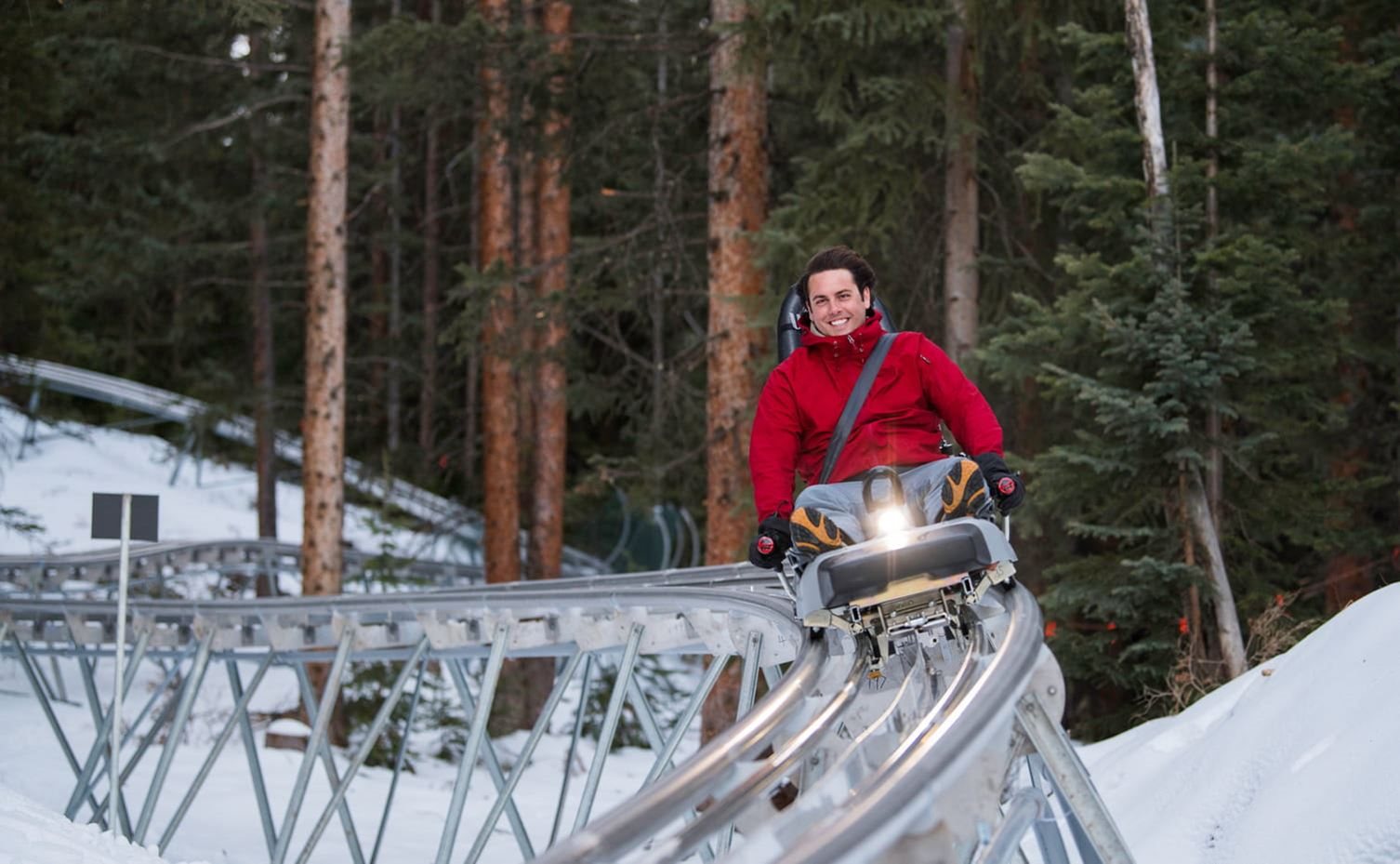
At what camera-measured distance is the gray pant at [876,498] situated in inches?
196

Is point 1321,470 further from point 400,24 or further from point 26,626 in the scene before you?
point 26,626

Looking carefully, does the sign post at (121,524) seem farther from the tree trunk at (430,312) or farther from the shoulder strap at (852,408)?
the tree trunk at (430,312)

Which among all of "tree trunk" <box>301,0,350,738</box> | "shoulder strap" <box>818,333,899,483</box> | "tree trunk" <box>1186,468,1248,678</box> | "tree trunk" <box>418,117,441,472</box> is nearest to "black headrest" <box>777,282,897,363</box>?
"shoulder strap" <box>818,333,899,483</box>

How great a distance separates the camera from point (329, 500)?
15758 mm

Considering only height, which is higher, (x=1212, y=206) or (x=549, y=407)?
(x=1212, y=206)

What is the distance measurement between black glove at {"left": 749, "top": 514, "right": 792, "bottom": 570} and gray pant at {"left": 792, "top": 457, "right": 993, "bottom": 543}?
0.34ft

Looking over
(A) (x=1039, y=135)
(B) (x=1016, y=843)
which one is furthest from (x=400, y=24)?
(B) (x=1016, y=843)

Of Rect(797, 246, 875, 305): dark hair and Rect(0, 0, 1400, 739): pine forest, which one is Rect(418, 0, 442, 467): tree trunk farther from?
Rect(797, 246, 875, 305): dark hair

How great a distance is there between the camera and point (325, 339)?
15836mm

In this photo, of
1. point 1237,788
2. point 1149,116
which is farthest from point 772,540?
point 1149,116

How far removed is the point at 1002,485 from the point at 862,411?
646 mm

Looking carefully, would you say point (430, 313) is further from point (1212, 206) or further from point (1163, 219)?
point (1163, 219)

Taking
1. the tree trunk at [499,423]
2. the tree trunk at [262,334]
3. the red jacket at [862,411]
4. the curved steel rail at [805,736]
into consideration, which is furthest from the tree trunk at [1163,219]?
the tree trunk at [262,334]

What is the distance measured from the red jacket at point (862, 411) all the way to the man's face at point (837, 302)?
0.14 feet
